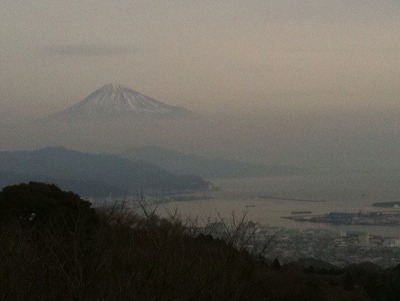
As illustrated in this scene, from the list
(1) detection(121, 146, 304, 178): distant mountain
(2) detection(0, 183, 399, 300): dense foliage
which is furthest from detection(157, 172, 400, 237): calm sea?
(2) detection(0, 183, 399, 300): dense foliage

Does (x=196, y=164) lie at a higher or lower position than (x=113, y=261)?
higher

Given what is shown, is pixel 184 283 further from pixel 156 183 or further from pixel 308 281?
pixel 156 183

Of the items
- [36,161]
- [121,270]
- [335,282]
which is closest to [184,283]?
[121,270]

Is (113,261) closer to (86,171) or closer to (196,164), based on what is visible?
(86,171)

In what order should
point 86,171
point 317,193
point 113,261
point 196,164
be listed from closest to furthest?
point 113,261 → point 86,171 → point 317,193 → point 196,164

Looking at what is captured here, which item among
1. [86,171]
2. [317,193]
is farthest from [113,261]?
[317,193]

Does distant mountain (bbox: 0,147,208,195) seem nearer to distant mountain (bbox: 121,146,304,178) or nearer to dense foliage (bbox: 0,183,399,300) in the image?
distant mountain (bbox: 121,146,304,178)
